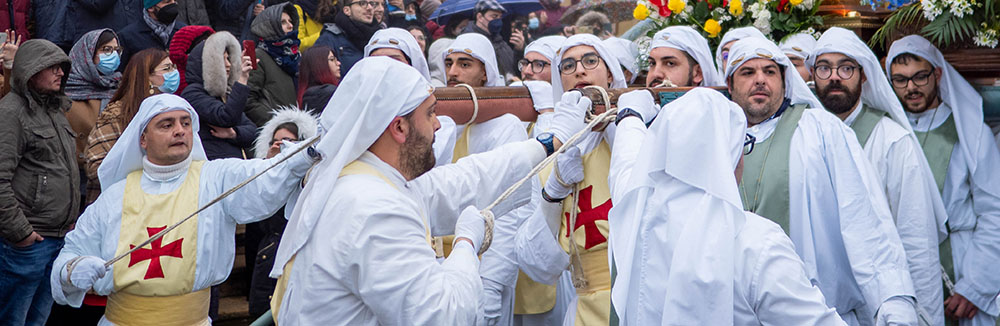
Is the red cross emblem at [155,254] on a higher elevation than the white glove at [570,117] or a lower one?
lower

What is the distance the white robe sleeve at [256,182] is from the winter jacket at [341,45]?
3.00 m

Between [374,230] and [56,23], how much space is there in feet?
16.6

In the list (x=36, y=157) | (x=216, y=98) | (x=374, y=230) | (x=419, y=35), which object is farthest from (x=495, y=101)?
(x=419, y=35)

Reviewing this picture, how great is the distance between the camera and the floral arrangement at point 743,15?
7.07 m

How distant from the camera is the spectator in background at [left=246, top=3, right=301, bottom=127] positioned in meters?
7.38

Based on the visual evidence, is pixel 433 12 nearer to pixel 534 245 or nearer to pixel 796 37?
pixel 796 37

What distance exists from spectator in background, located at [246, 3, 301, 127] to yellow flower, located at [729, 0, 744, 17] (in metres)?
3.25

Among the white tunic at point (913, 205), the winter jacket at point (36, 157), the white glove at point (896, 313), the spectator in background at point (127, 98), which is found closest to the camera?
the white glove at point (896, 313)

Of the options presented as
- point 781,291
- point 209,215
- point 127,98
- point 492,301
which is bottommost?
point 492,301

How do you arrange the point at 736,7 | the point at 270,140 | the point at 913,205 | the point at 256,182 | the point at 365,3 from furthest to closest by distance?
1. the point at 365,3
2. the point at 736,7
3. the point at 270,140
4. the point at 913,205
5. the point at 256,182

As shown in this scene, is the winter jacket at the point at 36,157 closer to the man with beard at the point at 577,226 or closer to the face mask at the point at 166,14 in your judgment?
the face mask at the point at 166,14

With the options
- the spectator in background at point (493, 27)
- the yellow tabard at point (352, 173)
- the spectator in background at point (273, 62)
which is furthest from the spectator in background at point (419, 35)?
the yellow tabard at point (352, 173)

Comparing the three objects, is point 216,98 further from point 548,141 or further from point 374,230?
point 374,230

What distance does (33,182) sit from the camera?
589cm
